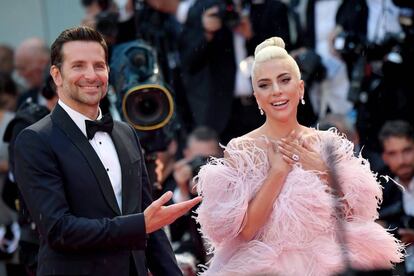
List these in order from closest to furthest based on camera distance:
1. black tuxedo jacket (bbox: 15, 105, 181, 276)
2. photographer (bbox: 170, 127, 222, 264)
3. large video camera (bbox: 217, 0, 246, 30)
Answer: black tuxedo jacket (bbox: 15, 105, 181, 276) → photographer (bbox: 170, 127, 222, 264) → large video camera (bbox: 217, 0, 246, 30)

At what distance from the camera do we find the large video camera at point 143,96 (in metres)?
6.34

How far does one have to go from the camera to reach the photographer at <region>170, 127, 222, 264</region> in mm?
7344

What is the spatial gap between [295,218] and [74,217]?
1085 millimetres

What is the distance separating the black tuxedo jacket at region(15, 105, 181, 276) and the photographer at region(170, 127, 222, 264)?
2.32m

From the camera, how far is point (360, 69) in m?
7.73

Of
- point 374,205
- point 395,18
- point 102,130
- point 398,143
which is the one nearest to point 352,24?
point 395,18

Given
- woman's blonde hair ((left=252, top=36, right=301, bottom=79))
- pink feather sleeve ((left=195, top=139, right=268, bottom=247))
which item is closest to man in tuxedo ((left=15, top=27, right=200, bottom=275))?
pink feather sleeve ((left=195, top=139, right=268, bottom=247))

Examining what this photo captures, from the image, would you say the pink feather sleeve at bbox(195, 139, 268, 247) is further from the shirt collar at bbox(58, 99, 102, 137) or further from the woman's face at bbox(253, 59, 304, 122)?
Answer: the shirt collar at bbox(58, 99, 102, 137)

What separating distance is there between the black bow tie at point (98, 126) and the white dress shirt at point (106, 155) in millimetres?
28

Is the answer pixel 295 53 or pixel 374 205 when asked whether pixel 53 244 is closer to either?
pixel 374 205

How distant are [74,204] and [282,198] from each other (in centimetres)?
102

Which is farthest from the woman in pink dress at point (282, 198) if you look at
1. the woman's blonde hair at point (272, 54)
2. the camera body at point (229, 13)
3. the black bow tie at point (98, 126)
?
the camera body at point (229, 13)

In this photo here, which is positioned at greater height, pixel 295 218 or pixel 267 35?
pixel 267 35

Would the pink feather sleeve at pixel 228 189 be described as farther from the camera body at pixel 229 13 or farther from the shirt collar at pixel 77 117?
the camera body at pixel 229 13
